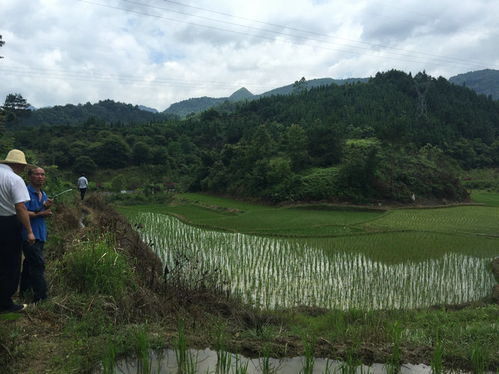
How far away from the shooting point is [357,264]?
983cm

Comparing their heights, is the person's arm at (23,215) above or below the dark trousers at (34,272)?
above

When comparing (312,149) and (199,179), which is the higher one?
(312,149)

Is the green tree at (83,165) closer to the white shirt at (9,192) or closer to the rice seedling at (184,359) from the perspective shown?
the white shirt at (9,192)

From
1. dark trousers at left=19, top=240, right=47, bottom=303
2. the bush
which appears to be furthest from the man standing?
the bush

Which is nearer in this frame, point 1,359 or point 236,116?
point 1,359

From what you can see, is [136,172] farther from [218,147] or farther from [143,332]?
[143,332]

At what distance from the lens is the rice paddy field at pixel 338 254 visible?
25.2 feet

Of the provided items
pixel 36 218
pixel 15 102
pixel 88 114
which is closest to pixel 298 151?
pixel 36 218

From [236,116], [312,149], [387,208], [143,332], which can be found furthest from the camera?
[236,116]

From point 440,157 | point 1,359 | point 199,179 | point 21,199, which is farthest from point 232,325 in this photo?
point 440,157

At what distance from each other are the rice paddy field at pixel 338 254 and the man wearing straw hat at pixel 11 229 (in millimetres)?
2604

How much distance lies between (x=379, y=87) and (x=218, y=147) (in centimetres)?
3417

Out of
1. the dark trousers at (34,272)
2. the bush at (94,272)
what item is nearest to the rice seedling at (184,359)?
the bush at (94,272)

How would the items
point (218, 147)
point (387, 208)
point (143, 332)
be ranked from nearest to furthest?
point (143, 332), point (387, 208), point (218, 147)
